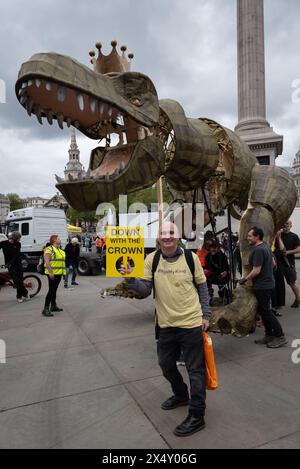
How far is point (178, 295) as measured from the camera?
271 centimetres

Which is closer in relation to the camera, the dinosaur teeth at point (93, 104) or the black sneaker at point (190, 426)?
the black sneaker at point (190, 426)

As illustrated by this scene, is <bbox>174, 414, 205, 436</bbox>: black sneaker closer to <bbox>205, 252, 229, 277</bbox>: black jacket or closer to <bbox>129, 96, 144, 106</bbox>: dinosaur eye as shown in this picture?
<bbox>129, 96, 144, 106</bbox>: dinosaur eye

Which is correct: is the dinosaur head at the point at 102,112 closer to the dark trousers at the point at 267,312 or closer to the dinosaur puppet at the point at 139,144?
the dinosaur puppet at the point at 139,144

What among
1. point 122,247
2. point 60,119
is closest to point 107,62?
point 60,119

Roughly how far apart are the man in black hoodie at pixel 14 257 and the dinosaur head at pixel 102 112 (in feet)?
17.0

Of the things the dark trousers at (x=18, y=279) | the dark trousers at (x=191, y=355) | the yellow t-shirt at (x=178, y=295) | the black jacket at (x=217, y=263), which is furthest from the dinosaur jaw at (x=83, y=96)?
the dark trousers at (x=18, y=279)

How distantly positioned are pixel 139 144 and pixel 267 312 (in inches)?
103

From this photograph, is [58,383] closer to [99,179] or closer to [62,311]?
[99,179]

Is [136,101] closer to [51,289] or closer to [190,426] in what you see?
[190,426]

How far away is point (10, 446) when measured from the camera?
8.19 ft

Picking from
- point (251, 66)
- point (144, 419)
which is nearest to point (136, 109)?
point (144, 419)

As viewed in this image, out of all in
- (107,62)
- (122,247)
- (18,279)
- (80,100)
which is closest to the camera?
(80,100)

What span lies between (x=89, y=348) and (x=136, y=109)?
3.12 metres

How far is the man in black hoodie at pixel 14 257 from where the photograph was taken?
8.08 metres
